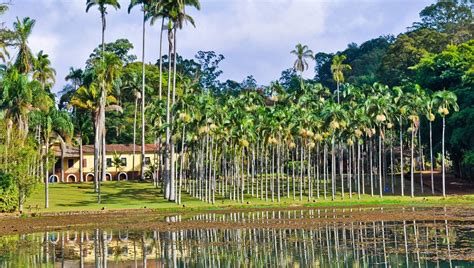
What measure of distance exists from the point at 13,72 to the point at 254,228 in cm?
3129

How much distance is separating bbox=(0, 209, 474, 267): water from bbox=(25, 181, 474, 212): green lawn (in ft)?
56.9

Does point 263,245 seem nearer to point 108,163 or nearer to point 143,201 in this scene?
point 143,201

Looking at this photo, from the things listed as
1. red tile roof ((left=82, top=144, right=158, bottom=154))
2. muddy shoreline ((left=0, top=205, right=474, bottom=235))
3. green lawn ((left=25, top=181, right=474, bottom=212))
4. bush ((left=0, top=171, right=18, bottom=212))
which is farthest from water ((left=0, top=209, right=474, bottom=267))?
red tile roof ((left=82, top=144, right=158, bottom=154))

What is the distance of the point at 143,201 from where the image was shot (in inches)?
2896

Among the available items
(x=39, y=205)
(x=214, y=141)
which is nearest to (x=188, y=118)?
(x=214, y=141)

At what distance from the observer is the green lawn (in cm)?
6638

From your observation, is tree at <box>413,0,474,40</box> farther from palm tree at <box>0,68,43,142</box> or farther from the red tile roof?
palm tree at <box>0,68,43,142</box>

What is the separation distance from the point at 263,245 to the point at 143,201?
39.7 metres

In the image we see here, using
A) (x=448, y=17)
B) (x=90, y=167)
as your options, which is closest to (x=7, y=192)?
(x=90, y=167)

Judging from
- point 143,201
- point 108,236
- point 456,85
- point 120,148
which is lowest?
point 108,236

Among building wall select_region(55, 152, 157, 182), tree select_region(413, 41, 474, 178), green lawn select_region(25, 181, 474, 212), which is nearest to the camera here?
green lawn select_region(25, 181, 474, 212)

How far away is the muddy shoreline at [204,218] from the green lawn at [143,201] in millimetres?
3818

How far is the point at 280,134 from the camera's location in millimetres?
77562

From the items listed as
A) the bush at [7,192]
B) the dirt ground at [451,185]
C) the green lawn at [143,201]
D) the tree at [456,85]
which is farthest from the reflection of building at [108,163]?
the tree at [456,85]
